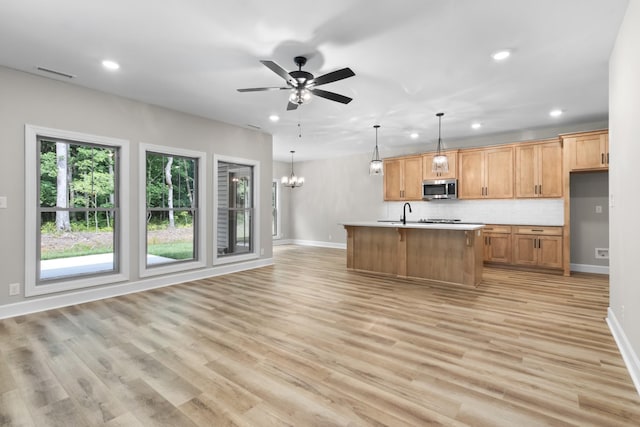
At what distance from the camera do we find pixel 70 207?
164 inches

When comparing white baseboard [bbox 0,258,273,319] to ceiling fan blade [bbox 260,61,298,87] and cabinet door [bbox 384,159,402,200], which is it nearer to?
ceiling fan blade [bbox 260,61,298,87]

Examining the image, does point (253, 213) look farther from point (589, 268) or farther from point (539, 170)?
point (589, 268)

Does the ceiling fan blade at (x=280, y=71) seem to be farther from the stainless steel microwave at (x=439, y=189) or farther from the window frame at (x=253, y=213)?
the stainless steel microwave at (x=439, y=189)

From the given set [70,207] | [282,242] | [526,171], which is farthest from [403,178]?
[70,207]

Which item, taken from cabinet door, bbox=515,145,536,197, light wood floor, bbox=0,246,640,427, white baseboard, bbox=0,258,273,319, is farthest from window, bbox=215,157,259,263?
cabinet door, bbox=515,145,536,197

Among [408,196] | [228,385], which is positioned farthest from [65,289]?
[408,196]

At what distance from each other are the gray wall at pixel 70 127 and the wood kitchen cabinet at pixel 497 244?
5.52 m

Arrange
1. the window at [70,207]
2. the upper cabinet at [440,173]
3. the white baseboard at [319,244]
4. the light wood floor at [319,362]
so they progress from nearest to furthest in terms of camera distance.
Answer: the light wood floor at [319,362], the window at [70,207], the upper cabinet at [440,173], the white baseboard at [319,244]

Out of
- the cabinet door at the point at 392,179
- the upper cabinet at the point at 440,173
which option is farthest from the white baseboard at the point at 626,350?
the cabinet door at the point at 392,179

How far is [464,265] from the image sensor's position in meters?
4.82

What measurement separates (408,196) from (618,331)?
205 inches

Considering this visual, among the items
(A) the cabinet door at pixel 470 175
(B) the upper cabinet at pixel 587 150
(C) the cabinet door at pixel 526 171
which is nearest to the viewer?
(B) the upper cabinet at pixel 587 150

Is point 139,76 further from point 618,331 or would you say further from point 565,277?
point 565,277

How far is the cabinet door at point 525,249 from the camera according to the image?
5961 millimetres
